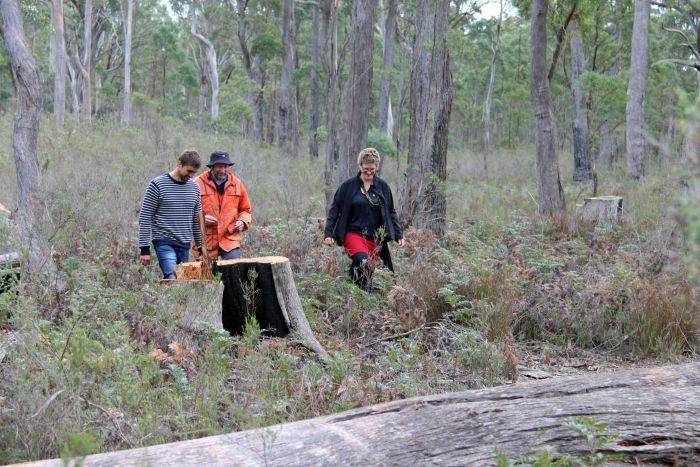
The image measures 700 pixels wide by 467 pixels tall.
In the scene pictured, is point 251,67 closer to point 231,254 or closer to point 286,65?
point 286,65

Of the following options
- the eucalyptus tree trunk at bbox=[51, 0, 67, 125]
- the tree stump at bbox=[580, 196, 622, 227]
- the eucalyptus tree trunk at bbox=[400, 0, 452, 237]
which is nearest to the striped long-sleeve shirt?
the eucalyptus tree trunk at bbox=[400, 0, 452, 237]

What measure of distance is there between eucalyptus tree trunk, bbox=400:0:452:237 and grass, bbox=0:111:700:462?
62 cm

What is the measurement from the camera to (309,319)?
6.59 metres

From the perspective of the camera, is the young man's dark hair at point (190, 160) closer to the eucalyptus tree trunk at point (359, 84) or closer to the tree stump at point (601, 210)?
the eucalyptus tree trunk at point (359, 84)

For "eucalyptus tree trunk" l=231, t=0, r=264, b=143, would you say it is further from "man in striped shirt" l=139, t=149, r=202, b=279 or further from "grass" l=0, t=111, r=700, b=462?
"man in striped shirt" l=139, t=149, r=202, b=279

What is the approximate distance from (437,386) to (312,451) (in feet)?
7.04

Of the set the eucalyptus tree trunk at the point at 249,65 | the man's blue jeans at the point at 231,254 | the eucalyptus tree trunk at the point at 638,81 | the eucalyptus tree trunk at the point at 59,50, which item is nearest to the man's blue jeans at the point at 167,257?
the man's blue jeans at the point at 231,254

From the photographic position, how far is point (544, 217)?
12109 mm

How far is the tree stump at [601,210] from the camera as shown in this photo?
1184 cm

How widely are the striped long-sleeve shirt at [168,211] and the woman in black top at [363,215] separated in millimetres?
1464

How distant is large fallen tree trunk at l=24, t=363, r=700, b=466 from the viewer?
10.2 ft

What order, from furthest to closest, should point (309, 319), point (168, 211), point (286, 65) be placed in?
point (286, 65), point (168, 211), point (309, 319)

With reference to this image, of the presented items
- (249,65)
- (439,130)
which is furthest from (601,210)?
(249,65)

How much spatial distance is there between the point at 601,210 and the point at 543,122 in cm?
184
